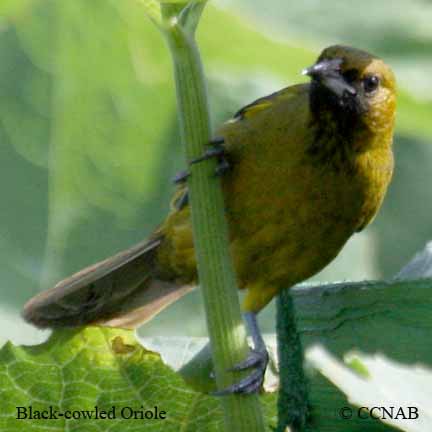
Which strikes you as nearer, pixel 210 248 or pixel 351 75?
pixel 210 248

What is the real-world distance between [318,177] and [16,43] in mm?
840

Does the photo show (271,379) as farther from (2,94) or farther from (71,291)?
(2,94)

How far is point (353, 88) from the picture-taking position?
110 inches

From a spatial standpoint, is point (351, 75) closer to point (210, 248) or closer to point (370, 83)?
point (370, 83)

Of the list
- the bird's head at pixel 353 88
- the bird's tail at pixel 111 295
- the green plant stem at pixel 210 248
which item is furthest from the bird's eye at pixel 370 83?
the green plant stem at pixel 210 248

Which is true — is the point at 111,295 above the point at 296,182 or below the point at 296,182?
below

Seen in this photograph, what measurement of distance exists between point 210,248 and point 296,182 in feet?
5.03

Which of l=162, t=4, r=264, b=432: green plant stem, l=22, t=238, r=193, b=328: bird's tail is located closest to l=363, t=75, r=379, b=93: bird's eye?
l=22, t=238, r=193, b=328: bird's tail

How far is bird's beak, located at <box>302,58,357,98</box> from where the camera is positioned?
8.67ft

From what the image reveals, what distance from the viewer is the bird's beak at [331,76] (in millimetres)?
2643

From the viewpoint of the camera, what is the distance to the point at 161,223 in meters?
3.23

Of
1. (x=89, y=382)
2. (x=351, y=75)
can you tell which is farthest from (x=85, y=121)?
(x=89, y=382)

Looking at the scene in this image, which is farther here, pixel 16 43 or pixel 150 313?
pixel 150 313

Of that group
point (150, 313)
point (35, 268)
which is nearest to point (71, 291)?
point (35, 268)
